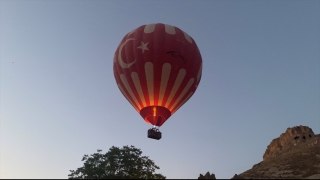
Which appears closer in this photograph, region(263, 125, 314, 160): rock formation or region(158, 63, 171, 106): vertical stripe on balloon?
region(158, 63, 171, 106): vertical stripe on balloon

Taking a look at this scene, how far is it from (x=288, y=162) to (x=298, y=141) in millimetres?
23793

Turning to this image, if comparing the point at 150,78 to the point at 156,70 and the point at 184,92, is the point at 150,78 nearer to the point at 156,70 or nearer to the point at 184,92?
the point at 156,70

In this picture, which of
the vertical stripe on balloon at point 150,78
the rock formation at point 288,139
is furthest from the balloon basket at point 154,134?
the rock formation at point 288,139

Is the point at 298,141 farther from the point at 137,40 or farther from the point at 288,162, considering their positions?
the point at 137,40

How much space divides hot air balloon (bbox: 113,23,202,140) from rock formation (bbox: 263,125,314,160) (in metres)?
39.2

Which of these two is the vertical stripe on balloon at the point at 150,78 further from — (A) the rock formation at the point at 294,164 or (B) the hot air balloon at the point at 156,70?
(A) the rock formation at the point at 294,164

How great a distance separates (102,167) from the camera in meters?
27.9

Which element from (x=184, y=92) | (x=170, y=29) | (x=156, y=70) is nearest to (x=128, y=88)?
(x=156, y=70)

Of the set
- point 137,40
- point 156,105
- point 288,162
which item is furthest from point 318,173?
point 137,40

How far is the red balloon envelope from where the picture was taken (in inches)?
1241

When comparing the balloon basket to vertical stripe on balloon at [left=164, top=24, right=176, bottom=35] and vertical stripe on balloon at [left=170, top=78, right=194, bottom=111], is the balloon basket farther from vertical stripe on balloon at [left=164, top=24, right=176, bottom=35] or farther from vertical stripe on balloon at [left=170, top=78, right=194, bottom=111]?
vertical stripe on balloon at [left=164, top=24, right=176, bottom=35]

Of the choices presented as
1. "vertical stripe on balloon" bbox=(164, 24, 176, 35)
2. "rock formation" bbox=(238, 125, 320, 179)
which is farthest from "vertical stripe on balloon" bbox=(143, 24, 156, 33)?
"rock formation" bbox=(238, 125, 320, 179)

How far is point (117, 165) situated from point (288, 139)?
167 ft

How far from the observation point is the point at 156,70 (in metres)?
31.4
